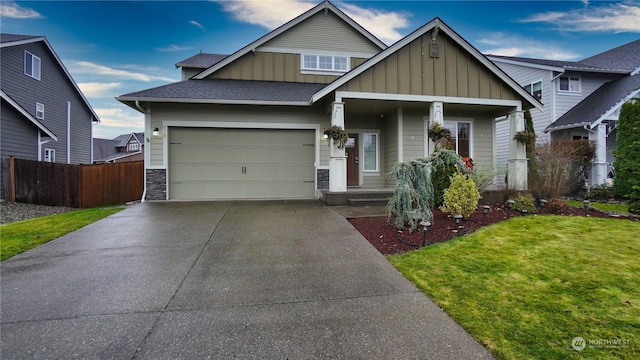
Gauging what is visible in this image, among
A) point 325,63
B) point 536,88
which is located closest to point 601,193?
point 536,88

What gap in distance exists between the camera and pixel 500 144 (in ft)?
50.7

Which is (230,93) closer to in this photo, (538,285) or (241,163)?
(241,163)

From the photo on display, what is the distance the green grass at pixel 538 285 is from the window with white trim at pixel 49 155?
58.9 ft

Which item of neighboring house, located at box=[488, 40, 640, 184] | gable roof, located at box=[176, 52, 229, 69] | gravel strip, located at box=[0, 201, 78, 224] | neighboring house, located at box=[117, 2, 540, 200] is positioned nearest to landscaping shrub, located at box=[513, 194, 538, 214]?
neighboring house, located at box=[117, 2, 540, 200]

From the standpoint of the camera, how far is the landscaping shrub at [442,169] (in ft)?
20.7

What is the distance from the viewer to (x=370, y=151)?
10.8 m

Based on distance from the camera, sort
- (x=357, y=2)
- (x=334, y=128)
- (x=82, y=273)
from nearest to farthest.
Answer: (x=82, y=273)
(x=334, y=128)
(x=357, y=2)

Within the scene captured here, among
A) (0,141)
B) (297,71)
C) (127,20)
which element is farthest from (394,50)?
(0,141)

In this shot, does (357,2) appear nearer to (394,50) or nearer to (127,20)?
(394,50)

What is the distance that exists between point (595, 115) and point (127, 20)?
67.5 ft

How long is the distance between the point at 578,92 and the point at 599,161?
4733 millimetres

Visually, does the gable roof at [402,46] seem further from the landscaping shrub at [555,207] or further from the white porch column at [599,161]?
the white porch column at [599,161]

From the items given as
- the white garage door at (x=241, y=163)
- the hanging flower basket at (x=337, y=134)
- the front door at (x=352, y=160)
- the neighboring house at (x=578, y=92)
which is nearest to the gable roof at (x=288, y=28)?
the white garage door at (x=241, y=163)

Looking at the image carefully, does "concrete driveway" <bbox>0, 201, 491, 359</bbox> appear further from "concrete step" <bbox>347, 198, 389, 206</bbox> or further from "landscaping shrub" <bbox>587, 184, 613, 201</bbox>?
"landscaping shrub" <bbox>587, 184, 613, 201</bbox>
